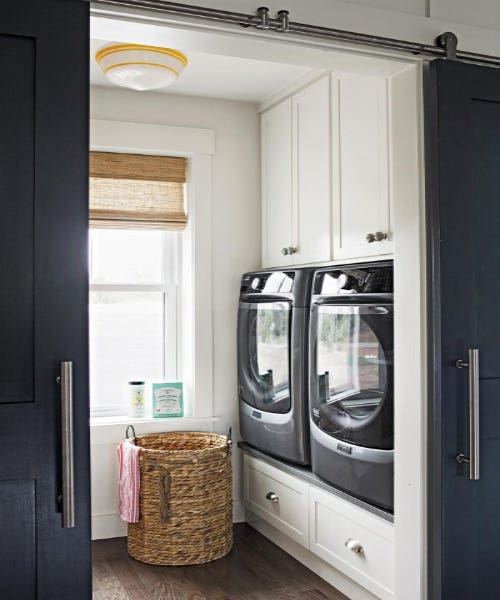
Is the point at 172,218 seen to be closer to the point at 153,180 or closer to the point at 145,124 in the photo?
the point at 153,180

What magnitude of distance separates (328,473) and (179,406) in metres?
1.21

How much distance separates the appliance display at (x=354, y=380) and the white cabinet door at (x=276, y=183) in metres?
0.68

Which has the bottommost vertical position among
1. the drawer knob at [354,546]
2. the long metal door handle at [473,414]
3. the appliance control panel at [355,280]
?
the drawer knob at [354,546]

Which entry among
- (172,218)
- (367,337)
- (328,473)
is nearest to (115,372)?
(172,218)

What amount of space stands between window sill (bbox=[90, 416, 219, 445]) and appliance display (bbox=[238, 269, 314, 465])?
0.23 metres

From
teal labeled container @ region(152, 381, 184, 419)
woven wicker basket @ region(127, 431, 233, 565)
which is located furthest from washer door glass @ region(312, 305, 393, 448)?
teal labeled container @ region(152, 381, 184, 419)

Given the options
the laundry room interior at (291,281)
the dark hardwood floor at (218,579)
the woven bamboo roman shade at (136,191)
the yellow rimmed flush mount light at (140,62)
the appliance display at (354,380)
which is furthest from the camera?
the woven bamboo roman shade at (136,191)

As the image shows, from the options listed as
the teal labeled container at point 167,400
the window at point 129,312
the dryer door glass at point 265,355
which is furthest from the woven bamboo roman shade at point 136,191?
the teal labeled container at point 167,400

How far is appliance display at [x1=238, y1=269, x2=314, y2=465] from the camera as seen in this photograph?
3469 millimetres

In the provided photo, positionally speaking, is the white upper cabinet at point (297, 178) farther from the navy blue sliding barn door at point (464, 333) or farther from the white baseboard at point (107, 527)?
the white baseboard at point (107, 527)

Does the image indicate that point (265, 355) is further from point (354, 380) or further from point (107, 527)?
point (107, 527)

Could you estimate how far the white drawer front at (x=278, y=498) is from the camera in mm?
3480

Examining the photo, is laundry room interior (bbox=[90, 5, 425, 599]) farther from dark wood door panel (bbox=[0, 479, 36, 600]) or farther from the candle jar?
dark wood door panel (bbox=[0, 479, 36, 600])

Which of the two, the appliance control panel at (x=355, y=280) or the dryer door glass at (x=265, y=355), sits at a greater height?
the appliance control panel at (x=355, y=280)
